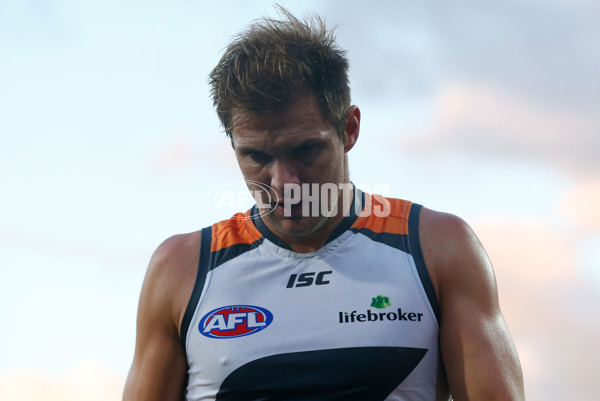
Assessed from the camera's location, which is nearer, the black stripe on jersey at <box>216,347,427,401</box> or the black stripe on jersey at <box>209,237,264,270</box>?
the black stripe on jersey at <box>216,347,427,401</box>

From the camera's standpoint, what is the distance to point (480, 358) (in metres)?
4.04

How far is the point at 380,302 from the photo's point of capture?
4305mm

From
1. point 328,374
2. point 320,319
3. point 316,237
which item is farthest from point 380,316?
point 316,237

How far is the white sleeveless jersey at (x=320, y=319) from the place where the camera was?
4.16 m

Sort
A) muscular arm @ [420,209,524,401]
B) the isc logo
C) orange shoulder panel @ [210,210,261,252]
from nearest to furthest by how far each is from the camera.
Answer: muscular arm @ [420,209,524,401] < the isc logo < orange shoulder panel @ [210,210,261,252]

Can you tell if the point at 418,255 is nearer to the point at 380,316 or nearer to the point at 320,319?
the point at 380,316

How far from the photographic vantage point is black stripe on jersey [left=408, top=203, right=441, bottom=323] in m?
4.26

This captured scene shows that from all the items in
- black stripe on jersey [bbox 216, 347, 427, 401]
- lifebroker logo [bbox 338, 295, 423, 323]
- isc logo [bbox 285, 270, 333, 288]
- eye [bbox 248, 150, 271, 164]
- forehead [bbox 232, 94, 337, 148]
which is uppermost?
forehead [bbox 232, 94, 337, 148]

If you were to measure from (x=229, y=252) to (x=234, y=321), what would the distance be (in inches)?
20.1

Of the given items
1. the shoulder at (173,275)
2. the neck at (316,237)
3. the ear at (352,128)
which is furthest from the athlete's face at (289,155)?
the shoulder at (173,275)

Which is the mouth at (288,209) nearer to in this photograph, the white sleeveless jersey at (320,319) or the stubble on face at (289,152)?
the stubble on face at (289,152)

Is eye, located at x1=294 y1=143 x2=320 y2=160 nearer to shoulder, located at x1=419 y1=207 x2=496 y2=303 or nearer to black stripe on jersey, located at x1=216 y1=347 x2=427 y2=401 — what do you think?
shoulder, located at x1=419 y1=207 x2=496 y2=303

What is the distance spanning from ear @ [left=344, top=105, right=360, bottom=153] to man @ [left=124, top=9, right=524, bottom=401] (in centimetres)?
2

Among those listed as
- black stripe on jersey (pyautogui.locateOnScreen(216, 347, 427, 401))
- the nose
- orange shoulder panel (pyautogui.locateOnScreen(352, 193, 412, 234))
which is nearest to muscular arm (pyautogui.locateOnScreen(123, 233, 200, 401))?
black stripe on jersey (pyautogui.locateOnScreen(216, 347, 427, 401))
